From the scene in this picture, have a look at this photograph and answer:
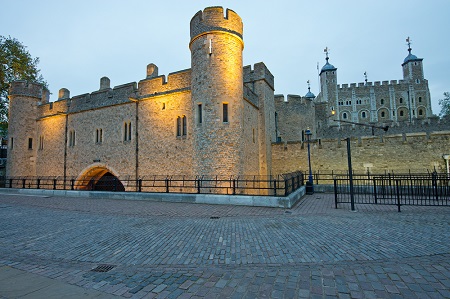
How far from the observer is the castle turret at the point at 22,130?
73.8 ft

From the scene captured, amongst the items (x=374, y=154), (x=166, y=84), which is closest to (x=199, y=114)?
(x=166, y=84)

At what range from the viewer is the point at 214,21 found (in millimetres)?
13992

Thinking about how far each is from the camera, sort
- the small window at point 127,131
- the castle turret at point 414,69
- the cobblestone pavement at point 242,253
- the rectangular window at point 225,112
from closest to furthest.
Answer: the cobblestone pavement at point 242,253
the rectangular window at point 225,112
the small window at point 127,131
the castle turret at point 414,69

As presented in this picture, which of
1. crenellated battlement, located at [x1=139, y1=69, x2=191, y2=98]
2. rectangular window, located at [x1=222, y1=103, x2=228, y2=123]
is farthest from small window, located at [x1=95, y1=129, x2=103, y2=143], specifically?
rectangular window, located at [x1=222, y1=103, x2=228, y2=123]

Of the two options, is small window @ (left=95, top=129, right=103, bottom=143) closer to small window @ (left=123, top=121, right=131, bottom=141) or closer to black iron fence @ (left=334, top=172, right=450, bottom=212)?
small window @ (left=123, top=121, right=131, bottom=141)

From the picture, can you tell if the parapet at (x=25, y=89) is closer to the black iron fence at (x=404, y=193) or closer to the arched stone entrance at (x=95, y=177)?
the arched stone entrance at (x=95, y=177)

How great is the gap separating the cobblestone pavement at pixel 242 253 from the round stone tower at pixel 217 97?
5838 millimetres

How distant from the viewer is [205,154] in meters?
13.6

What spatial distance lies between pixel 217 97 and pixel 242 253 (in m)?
10.9

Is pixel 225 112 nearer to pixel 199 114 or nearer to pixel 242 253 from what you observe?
pixel 199 114

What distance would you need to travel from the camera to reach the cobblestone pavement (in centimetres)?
324

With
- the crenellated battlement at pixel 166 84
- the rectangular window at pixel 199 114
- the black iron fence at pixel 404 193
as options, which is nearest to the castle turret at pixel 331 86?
the black iron fence at pixel 404 193

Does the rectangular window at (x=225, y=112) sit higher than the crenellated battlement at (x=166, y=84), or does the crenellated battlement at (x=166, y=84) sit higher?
the crenellated battlement at (x=166, y=84)

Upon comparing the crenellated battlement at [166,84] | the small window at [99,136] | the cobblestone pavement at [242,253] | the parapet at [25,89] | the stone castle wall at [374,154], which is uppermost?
the parapet at [25,89]
